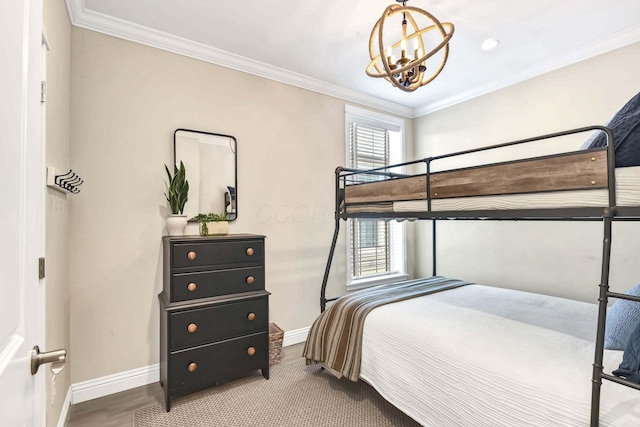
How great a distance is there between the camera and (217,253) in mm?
2189

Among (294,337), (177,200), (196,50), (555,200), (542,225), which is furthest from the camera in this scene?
(294,337)

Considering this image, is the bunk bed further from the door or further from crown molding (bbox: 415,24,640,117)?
crown molding (bbox: 415,24,640,117)

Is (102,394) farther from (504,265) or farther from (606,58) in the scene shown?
(606,58)

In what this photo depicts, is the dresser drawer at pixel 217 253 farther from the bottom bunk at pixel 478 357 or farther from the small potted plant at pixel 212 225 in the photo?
the bottom bunk at pixel 478 357

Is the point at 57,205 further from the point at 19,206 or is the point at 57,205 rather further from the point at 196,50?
the point at 196,50

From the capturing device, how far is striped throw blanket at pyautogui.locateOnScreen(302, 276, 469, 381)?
2020mm

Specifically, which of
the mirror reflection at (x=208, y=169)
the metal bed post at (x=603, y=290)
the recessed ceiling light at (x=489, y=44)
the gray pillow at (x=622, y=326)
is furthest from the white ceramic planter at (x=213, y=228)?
the recessed ceiling light at (x=489, y=44)

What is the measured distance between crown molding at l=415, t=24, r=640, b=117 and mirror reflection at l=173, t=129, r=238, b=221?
259cm

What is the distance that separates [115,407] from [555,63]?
4452mm

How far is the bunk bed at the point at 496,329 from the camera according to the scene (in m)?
1.15

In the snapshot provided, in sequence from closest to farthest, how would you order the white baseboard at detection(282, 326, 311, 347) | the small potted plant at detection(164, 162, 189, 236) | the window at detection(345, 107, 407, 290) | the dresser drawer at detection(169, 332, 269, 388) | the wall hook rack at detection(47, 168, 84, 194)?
the wall hook rack at detection(47, 168, 84, 194) → the dresser drawer at detection(169, 332, 269, 388) → the small potted plant at detection(164, 162, 189, 236) → the white baseboard at detection(282, 326, 311, 347) → the window at detection(345, 107, 407, 290)

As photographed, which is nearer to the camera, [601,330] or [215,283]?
[601,330]

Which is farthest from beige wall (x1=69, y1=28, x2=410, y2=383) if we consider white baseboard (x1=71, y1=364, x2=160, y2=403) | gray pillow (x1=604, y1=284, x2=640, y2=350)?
gray pillow (x1=604, y1=284, x2=640, y2=350)

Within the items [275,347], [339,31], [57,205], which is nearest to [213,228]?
[57,205]
